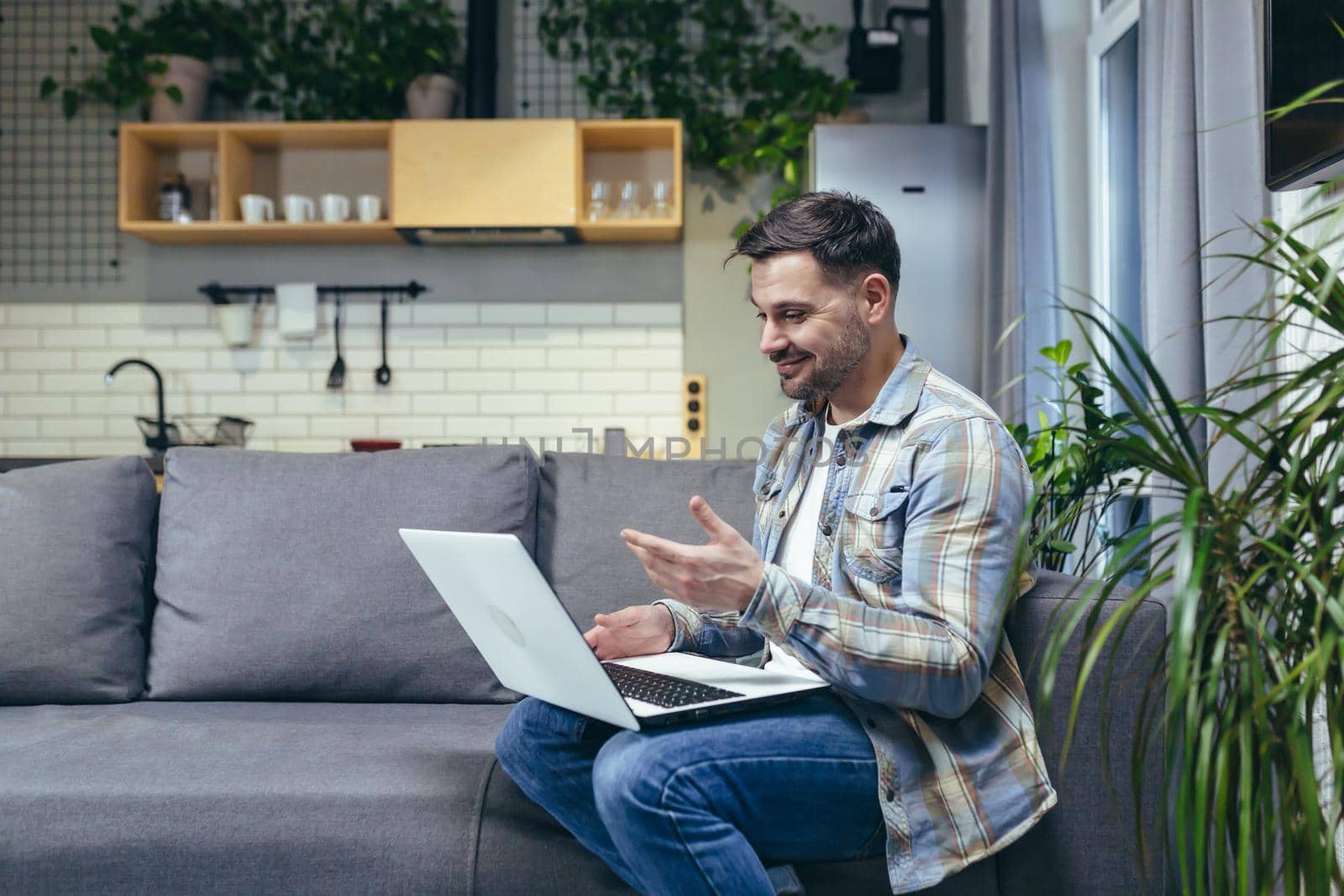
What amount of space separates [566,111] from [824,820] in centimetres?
375

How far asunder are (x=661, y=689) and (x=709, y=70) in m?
3.53

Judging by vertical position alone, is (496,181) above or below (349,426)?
above

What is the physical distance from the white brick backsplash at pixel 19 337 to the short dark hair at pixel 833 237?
4.05m

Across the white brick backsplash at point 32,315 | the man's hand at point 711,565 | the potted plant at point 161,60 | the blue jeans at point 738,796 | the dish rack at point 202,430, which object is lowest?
the blue jeans at point 738,796

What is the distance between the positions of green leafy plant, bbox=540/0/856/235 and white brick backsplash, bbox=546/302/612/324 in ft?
2.06

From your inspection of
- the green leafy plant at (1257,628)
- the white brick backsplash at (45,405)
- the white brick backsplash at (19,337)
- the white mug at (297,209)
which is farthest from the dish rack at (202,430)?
the green leafy plant at (1257,628)

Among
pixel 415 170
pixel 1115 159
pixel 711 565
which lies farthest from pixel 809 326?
pixel 415 170

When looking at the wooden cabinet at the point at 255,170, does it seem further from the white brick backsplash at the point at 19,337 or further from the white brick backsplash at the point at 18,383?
the white brick backsplash at the point at 18,383

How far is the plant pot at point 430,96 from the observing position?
4324mm

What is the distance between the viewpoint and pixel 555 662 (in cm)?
138

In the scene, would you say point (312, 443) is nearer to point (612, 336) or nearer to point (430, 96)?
point (612, 336)

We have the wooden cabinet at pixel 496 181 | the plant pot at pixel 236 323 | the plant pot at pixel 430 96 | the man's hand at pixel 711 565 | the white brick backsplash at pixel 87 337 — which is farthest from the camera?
the white brick backsplash at pixel 87 337

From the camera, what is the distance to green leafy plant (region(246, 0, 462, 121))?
439 centimetres

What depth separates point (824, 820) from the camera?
1379mm
